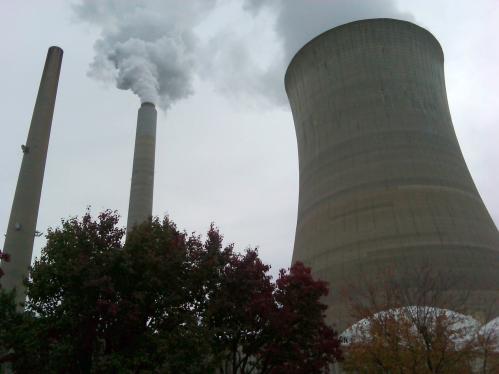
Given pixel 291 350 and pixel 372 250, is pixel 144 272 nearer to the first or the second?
pixel 291 350

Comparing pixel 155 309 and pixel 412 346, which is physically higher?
pixel 155 309

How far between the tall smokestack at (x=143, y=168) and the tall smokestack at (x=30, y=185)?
4566mm

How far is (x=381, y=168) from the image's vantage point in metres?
13.5

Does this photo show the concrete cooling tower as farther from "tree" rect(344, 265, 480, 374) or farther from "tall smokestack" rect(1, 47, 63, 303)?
"tall smokestack" rect(1, 47, 63, 303)

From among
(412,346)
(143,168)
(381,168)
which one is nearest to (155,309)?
(412,346)

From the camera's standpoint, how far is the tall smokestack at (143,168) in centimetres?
1891

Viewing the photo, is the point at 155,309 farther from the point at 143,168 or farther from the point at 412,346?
the point at 143,168

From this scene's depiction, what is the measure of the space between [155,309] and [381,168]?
28.3ft

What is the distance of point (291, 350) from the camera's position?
308 inches

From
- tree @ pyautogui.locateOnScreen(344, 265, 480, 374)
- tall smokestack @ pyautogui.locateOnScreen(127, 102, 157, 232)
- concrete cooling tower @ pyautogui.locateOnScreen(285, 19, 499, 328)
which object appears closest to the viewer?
tree @ pyautogui.locateOnScreen(344, 265, 480, 374)

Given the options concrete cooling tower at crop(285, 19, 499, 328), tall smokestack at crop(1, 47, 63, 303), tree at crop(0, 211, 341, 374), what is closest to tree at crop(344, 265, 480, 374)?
tree at crop(0, 211, 341, 374)

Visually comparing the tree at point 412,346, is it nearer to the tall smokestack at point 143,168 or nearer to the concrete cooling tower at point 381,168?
the concrete cooling tower at point 381,168

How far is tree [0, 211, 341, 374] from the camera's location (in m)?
6.41

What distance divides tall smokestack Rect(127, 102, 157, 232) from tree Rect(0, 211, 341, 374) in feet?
37.1
